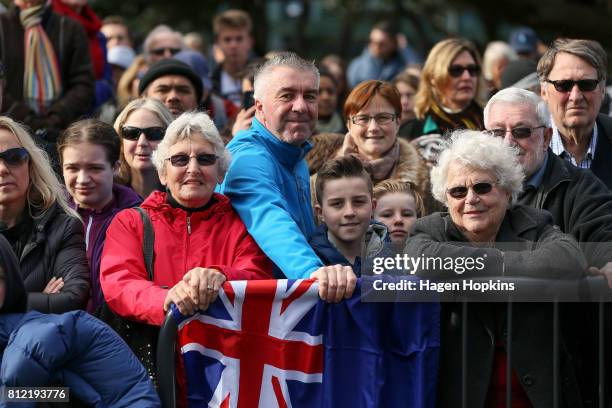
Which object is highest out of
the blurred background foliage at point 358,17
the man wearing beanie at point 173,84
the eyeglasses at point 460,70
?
the blurred background foliage at point 358,17

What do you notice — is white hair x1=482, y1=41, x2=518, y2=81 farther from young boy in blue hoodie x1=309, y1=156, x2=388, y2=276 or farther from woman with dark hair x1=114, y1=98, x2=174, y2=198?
young boy in blue hoodie x1=309, y1=156, x2=388, y2=276

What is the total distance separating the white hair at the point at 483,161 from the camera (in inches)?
240

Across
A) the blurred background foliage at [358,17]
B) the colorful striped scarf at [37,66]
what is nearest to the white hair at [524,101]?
the colorful striped scarf at [37,66]

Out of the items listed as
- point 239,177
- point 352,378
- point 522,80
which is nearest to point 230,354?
point 352,378

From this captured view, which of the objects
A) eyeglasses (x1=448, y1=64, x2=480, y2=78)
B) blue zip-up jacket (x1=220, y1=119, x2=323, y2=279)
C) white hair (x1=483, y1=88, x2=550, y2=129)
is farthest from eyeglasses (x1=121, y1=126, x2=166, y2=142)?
eyeglasses (x1=448, y1=64, x2=480, y2=78)

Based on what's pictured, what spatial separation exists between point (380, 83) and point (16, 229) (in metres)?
2.83

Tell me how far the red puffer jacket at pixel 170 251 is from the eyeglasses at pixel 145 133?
1407mm

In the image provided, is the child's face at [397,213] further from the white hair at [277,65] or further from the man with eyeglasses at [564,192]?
the white hair at [277,65]

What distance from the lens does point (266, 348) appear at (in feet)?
19.0

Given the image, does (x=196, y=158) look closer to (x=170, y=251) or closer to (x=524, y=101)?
(x=170, y=251)

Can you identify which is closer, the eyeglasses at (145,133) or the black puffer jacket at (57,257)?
the black puffer jacket at (57,257)

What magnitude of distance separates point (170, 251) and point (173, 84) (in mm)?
3079

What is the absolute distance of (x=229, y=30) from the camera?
41.2 ft

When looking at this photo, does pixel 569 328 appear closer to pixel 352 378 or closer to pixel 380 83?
pixel 352 378
